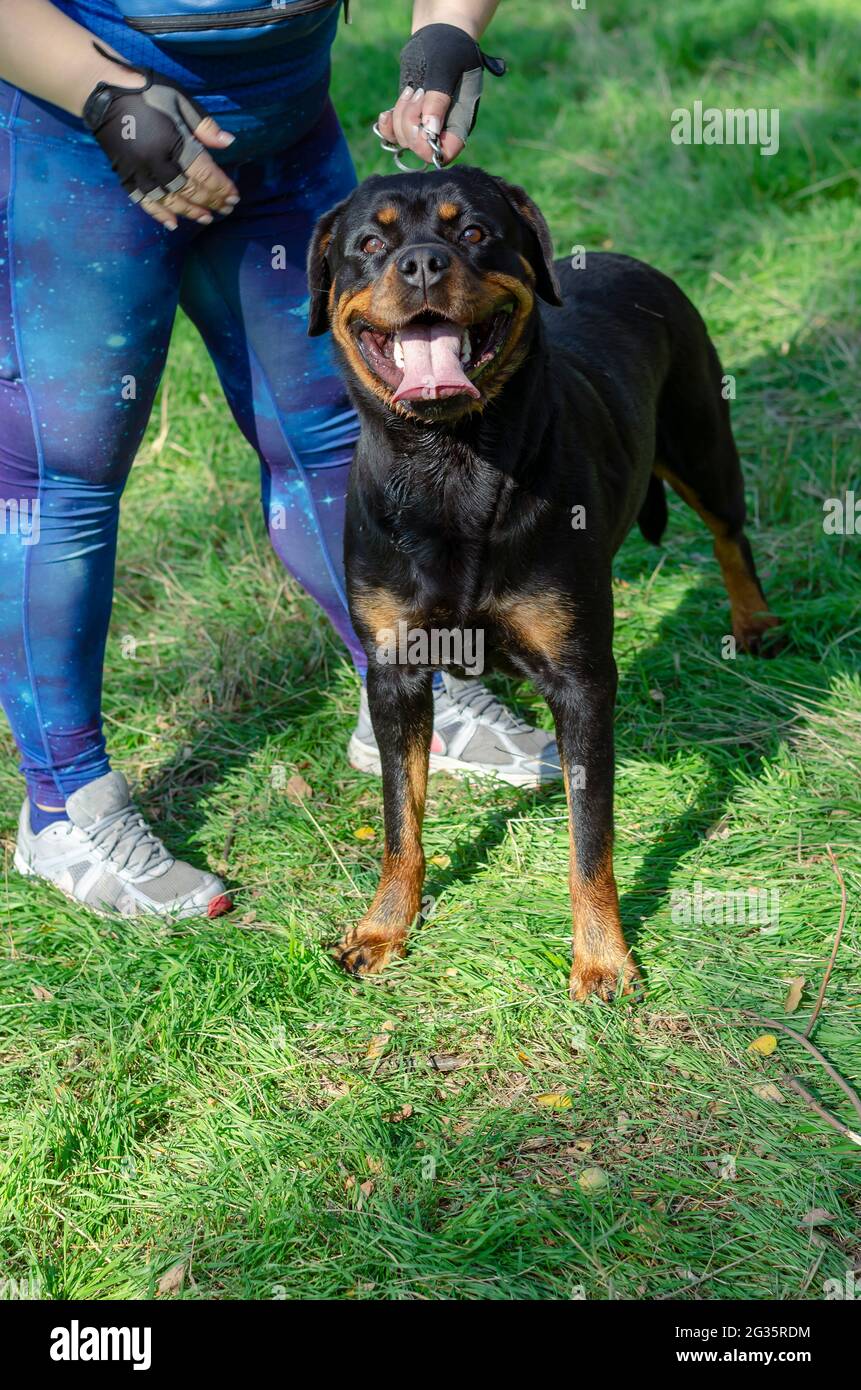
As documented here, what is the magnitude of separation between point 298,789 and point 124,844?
580mm

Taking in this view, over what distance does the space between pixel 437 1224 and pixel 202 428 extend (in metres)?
3.63

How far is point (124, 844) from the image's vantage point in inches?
127

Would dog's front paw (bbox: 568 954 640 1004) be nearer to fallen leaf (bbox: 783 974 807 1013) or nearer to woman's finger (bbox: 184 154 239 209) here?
fallen leaf (bbox: 783 974 807 1013)

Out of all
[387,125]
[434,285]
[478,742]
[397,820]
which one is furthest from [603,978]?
[387,125]

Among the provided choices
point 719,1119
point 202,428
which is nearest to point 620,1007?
point 719,1119

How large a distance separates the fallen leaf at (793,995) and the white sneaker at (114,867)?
4.42ft

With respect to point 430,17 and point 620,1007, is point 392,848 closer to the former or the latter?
point 620,1007

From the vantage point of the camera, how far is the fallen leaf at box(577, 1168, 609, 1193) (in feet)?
7.83

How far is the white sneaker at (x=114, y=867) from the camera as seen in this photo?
3.22 meters

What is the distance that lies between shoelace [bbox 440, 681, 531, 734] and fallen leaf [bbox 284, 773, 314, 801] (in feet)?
1.57

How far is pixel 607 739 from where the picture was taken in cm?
281

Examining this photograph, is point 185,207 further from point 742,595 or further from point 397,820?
point 742,595

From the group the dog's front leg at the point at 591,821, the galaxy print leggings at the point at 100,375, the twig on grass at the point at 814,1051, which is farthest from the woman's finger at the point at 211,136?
the twig on grass at the point at 814,1051

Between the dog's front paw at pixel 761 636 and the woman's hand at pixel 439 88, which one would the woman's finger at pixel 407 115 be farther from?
the dog's front paw at pixel 761 636
